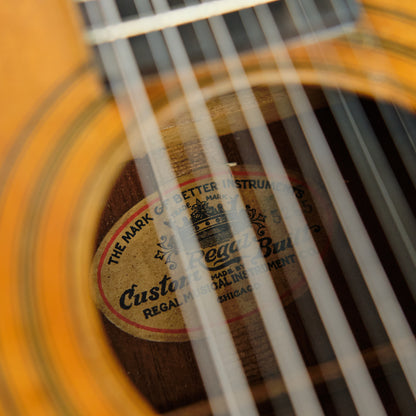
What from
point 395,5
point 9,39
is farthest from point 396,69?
point 9,39

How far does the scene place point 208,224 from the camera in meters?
0.56

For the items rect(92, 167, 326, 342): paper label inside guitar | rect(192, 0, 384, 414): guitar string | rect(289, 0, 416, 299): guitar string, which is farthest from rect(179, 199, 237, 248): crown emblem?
rect(289, 0, 416, 299): guitar string

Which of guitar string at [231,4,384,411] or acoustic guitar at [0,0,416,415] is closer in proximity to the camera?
acoustic guitar at [0,0,416,415]

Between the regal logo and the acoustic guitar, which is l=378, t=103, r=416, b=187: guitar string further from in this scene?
the regal logo

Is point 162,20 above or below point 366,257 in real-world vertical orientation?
above

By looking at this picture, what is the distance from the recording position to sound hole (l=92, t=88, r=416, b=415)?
1.80 ft

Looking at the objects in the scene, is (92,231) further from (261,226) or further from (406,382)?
(406,382)

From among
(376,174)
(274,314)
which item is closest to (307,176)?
(376,174)

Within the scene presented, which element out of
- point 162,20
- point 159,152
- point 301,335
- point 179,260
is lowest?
point 301,335

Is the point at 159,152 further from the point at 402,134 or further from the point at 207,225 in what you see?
the point at 402,134

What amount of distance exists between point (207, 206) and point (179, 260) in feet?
0.30

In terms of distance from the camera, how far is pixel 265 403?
21.6 inches

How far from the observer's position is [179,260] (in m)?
0.56

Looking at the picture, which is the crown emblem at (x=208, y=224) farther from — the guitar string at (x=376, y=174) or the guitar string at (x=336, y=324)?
the guitar string at (x=376, y=174)
